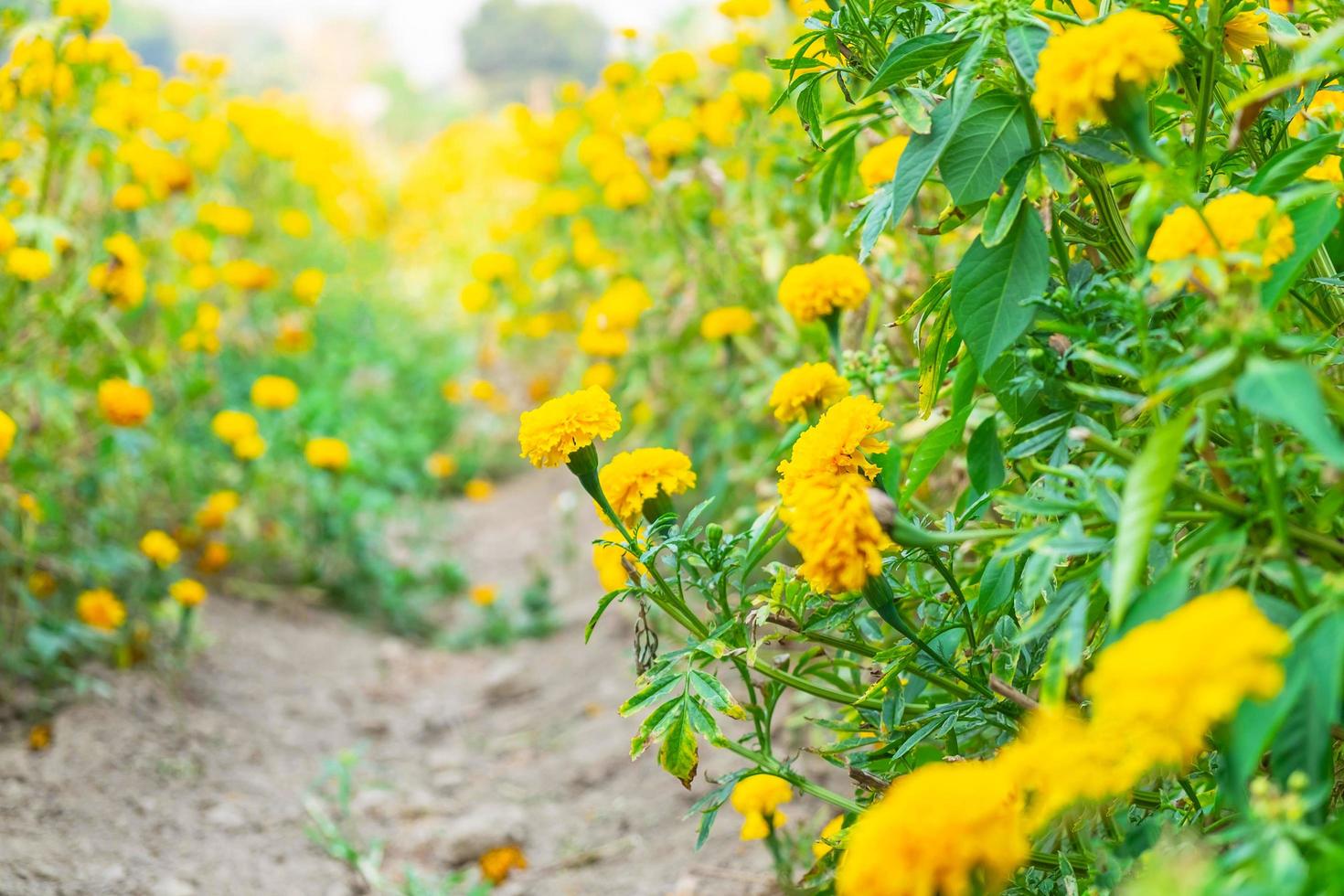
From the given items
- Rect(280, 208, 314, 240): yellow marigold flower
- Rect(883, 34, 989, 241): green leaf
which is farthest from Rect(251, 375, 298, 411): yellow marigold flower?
Rect(883, 34, 989, 241): green leaf

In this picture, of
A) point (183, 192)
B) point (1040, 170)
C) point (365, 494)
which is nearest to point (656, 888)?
point (1040, 170)

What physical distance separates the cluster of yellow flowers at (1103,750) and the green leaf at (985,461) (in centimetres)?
45

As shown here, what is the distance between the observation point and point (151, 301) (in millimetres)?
3027

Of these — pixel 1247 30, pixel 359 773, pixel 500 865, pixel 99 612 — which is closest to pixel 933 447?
pixel 1247 30

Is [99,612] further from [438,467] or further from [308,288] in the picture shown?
[438,467]

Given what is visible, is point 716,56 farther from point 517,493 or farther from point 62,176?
point 517,493

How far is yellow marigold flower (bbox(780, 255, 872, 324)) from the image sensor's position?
1.46m

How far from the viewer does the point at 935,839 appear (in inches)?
22.9

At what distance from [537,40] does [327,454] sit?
11163 mm

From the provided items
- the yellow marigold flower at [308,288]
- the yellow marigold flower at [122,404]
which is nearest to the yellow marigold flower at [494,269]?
the yellow marigold flower at [308,288]

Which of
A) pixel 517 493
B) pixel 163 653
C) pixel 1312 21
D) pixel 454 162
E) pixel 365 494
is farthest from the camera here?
pixel 454 162

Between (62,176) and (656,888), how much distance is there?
7.32ft

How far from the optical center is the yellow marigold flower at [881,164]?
1471 millimetres

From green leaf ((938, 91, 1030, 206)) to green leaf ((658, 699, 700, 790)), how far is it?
0.53 m
